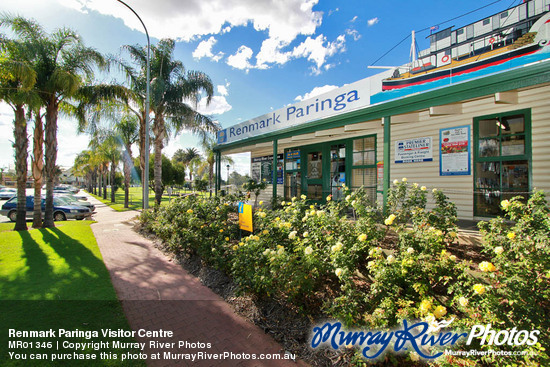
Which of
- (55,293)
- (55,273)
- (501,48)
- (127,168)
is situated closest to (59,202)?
(127,168)

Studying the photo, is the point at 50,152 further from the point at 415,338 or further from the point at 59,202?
the point at 415,338

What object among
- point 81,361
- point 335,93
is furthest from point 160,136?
point 81,361

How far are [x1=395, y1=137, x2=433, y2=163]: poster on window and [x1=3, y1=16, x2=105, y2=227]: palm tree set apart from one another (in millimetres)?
12238

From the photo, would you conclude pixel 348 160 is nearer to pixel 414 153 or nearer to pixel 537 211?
pixel 414 153

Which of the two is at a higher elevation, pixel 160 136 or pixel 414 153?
pixel 160 136

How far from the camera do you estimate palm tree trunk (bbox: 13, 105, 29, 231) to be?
1001 cm

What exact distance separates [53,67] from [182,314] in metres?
12.1

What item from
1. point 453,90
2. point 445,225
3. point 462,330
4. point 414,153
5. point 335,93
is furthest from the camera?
point 414,153

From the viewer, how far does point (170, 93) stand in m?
14.1

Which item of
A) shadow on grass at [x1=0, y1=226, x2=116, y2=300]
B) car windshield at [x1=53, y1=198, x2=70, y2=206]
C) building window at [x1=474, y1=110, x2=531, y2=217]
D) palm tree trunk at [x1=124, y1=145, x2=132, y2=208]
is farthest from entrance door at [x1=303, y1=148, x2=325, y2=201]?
palm tree trunk at [x1=124, y1=145, x2=132, y2=208]

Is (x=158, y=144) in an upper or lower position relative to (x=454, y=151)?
upper

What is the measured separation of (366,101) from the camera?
18.7 feet

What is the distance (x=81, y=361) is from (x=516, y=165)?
8.06 m

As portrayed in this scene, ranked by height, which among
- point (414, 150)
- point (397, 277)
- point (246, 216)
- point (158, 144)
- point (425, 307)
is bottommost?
point (425, 307)
